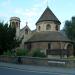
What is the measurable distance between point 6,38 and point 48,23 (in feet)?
62.0

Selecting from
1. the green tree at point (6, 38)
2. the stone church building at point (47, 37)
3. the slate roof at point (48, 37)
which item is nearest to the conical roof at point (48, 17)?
the stone church building at point (47, 37)

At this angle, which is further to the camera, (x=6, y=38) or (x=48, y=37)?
(x=48, y=37)

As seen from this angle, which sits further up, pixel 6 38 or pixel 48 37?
pixel 48 37

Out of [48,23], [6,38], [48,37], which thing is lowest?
[6,38]

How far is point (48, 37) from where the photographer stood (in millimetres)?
54594

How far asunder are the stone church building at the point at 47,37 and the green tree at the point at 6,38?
8235 millimetres

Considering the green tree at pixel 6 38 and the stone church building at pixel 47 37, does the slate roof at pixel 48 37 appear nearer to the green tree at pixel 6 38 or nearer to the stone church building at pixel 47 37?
the stone church building at pixel 47 37

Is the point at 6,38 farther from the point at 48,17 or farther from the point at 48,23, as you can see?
the point at 48,17

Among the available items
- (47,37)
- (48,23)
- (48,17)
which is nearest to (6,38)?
(47,37)

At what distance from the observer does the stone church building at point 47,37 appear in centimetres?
5281

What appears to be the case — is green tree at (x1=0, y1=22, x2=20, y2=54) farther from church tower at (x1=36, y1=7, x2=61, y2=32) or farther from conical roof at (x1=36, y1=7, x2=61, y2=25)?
conical roof at (x1=36, y1=7, x2=61, y2=25)

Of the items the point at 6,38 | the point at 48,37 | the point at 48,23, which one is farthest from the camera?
the point at 48,23

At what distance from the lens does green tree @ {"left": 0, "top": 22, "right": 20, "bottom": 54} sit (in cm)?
4262

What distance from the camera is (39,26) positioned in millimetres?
60281
